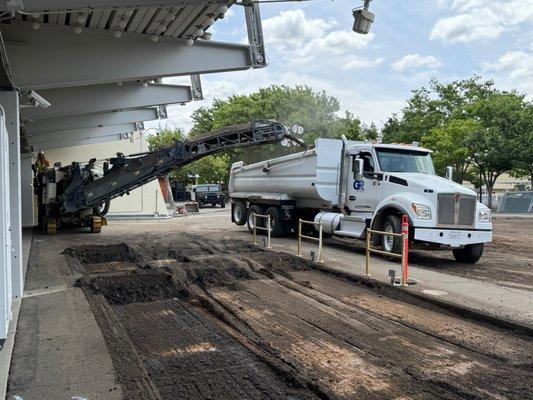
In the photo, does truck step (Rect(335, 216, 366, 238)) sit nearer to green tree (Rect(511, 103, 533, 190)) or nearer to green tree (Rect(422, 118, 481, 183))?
green tree (Rect(511, 103, 533, 190))

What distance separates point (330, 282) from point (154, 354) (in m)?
4.96

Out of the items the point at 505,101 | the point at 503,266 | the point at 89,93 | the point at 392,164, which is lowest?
the point at 503,266

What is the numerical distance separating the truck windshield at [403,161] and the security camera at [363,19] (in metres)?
7.23

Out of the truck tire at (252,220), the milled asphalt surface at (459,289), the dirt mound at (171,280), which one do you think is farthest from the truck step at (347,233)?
the truck tire at (252,220)

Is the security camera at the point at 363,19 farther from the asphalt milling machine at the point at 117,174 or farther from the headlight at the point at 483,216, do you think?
the asphalt milling machine at the point at 117,174

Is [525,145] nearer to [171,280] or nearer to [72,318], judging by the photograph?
[171,280]

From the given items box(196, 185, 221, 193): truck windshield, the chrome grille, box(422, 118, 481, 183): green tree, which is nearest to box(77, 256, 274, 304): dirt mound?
the chrome grille

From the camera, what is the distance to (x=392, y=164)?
14.1 meters

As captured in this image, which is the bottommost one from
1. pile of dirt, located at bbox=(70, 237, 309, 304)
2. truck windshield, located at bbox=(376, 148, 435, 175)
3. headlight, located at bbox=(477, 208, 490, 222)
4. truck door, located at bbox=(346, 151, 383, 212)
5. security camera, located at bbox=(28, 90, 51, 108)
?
pile of dirt, located at bbox=(70, 237, 309, 304)

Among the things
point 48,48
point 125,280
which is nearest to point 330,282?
point 125,280

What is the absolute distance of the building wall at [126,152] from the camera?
96.0 feet

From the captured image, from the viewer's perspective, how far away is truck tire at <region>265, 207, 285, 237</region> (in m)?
18.0

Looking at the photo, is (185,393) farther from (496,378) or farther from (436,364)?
(496,378)

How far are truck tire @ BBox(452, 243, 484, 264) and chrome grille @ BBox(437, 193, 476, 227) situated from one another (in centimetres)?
71
